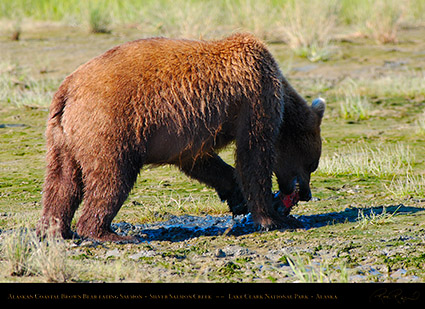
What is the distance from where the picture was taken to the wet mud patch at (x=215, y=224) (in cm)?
760

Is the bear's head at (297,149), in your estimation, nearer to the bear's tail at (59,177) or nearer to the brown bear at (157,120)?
the brown bear at (157,120)

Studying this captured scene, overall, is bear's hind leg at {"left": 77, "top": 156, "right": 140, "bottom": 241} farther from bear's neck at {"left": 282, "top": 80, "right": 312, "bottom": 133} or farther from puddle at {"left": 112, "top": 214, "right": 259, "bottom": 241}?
bear's neck at {"left": 282, "top": 80, "right": 312, "bottom": 133}

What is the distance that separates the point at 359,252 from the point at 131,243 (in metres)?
2.11

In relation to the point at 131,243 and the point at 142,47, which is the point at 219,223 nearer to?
the point at 131,243

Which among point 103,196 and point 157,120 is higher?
point 157,120

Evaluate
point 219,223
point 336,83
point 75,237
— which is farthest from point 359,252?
point 336,83

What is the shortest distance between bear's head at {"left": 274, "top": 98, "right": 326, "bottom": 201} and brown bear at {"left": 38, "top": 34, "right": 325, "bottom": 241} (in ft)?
0.38

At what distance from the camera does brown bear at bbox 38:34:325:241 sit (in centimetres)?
671

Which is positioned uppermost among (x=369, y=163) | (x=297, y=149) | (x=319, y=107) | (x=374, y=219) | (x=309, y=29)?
(x=319, y=107)

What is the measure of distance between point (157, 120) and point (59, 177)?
107 cm

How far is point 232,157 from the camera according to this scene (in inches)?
435

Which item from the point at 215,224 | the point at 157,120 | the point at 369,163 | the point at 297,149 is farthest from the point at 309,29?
the point at 157,120

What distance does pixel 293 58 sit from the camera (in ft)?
59.3

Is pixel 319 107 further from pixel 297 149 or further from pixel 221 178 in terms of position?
pixel 221 178
